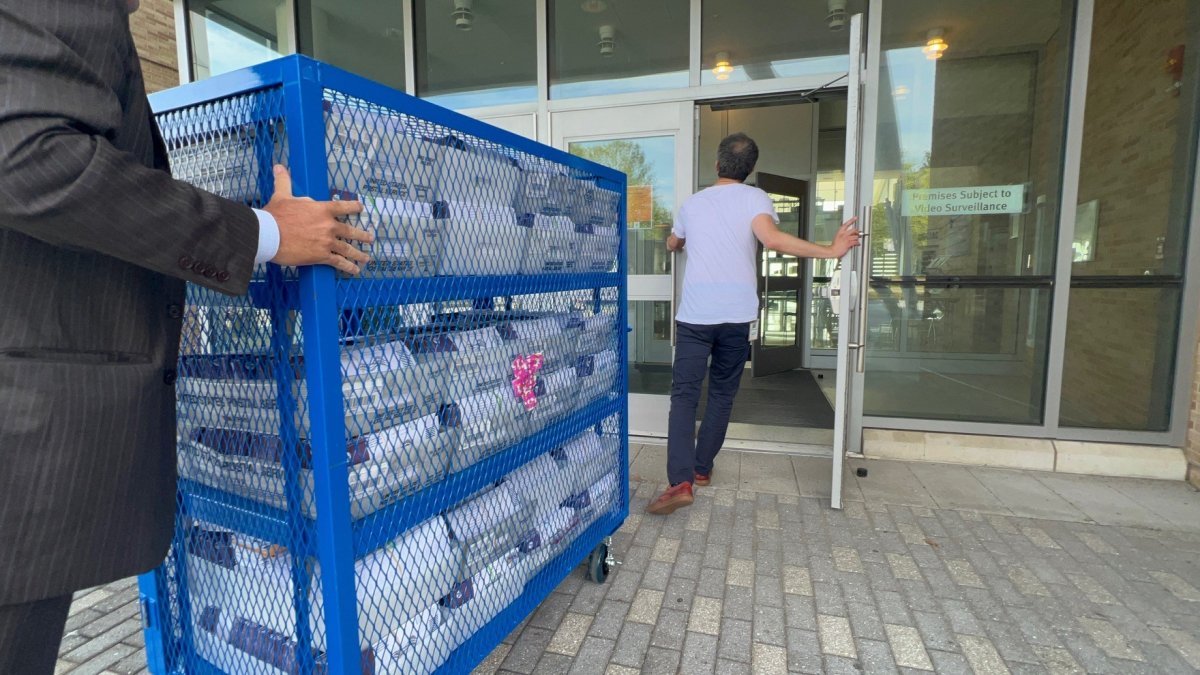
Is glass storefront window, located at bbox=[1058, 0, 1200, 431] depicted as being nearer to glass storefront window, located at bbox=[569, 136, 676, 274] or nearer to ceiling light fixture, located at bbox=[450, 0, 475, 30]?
glass storefront window, located at bbox=[569, 136, 676, 274]

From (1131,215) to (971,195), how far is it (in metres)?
0.89

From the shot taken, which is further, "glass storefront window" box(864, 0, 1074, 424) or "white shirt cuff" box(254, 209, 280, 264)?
"glass storefront window" box(864, 0, 1074, 424)

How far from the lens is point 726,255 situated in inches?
116

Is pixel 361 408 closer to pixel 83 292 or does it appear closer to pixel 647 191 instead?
pixel 83 292

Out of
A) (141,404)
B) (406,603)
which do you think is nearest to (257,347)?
(141,404)

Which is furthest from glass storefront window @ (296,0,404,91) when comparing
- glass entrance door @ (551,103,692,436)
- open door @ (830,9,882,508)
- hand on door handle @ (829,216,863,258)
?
hand on door handle @ (829,216,863,258)

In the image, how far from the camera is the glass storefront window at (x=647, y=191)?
4.07 meters

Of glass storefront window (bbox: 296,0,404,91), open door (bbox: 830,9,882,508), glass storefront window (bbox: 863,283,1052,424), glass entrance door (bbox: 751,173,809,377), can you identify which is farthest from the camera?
glass entrance door (bbox: 751,173,809,377)

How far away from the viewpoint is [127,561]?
948 mm

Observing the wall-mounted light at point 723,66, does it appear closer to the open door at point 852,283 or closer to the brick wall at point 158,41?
the open door at point 852,283

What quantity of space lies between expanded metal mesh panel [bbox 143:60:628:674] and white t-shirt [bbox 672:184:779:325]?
53.8 inches

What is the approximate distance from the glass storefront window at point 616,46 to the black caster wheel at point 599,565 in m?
3.13

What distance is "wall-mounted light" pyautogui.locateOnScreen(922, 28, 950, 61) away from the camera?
3633mm

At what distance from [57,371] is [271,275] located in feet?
1.29
